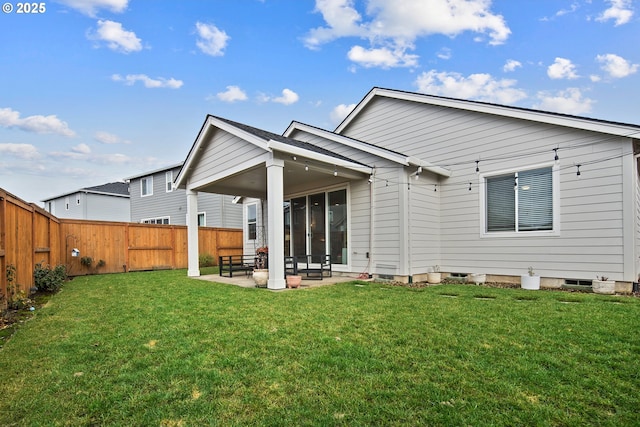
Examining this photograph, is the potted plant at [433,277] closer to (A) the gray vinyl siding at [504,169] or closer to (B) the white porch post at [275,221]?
(A) the gray vinyl siding at [504,169]

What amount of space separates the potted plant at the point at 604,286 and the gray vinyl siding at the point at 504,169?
0.24 m

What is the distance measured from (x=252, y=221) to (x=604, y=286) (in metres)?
10.4

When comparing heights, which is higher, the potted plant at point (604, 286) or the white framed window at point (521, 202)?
the white framed window at point (521, 202)

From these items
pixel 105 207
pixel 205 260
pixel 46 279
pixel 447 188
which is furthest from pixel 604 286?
pixel 105 207

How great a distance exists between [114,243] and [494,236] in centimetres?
1200

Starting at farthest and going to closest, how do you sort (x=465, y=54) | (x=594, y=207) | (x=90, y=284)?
(x=465, y=54)
(x=90, y=284)
(x=594, y=207)

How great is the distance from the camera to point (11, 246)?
5.66 meters

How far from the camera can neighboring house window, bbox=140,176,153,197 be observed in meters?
21.4

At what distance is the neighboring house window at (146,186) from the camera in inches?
843

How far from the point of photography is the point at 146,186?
2173 centimetres

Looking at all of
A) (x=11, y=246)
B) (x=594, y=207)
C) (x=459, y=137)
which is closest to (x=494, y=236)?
(x=594, y=207)

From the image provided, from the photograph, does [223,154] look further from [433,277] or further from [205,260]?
[205,260]

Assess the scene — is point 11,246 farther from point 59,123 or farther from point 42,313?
point 59,123

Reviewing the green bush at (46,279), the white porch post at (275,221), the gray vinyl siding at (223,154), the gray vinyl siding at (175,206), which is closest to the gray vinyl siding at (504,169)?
the white porch post at (275,221)
